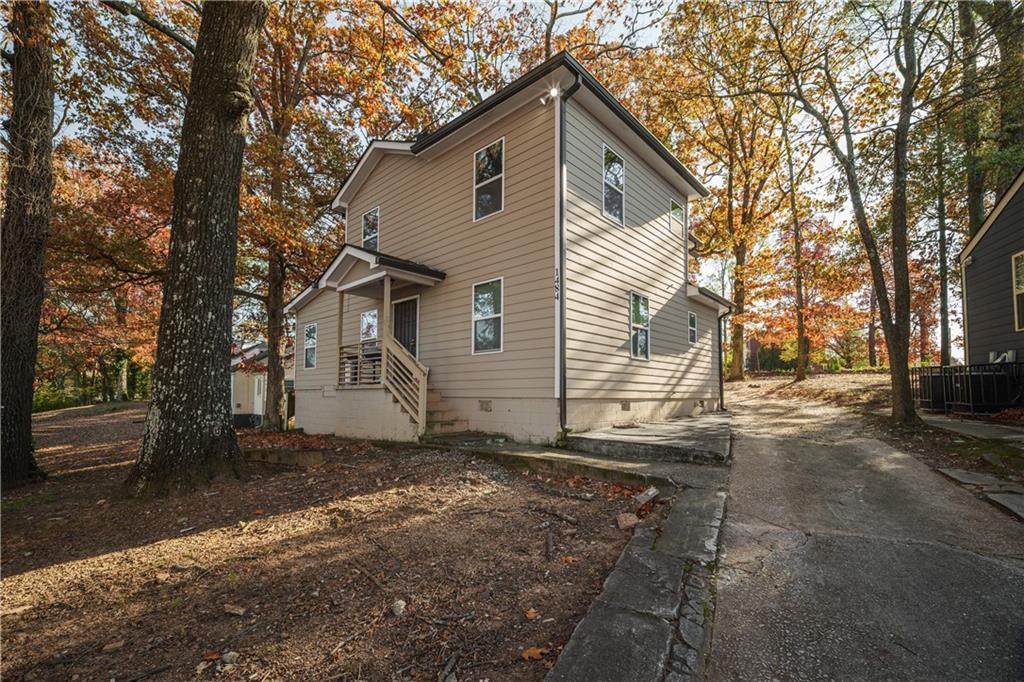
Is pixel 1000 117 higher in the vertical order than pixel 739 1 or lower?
lower

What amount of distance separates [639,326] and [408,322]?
17.3 feet

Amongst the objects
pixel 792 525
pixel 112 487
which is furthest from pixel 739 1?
pixel 112 487

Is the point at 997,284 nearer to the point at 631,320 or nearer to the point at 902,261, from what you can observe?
the point at 902,261

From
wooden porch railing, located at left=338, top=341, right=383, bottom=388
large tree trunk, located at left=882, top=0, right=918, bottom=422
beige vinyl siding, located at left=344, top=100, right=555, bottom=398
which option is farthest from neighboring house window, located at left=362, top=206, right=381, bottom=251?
large tree trunk, located at left=882, top=0, right=918, bottom=422

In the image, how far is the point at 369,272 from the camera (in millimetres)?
8875

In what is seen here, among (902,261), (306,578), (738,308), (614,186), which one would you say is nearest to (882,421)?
(902,261)

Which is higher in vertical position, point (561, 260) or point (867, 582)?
point (561, 260)

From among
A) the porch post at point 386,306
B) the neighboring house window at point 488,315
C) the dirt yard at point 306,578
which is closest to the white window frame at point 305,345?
the porch post at point 386,306

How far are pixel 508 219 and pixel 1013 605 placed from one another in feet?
24.3

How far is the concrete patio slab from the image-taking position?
567cm

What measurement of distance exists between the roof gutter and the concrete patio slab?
1.63 ft

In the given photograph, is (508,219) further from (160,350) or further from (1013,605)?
(1013,605)

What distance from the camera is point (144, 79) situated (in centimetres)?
1096

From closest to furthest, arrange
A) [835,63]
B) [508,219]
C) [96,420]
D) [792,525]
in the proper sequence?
1. [792,525]
2. [508,219]
3. [835,63]
4. [96,420]
